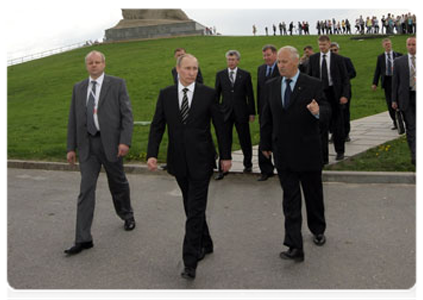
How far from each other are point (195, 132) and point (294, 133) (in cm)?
95

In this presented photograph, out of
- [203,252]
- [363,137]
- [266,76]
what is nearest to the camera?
[203,252]

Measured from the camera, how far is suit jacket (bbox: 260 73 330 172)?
4.69 metres

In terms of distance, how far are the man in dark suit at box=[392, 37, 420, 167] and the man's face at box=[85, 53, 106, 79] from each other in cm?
490

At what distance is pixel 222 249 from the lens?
5.05 meters

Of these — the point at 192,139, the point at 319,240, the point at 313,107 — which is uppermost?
the point at 313,107

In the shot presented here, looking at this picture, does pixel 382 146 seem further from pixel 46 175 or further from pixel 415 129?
pixel 46 175

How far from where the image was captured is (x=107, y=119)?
5359mm

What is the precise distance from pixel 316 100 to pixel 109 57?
128 feet

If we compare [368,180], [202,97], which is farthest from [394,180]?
[202,97]

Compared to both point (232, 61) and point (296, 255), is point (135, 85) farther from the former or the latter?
point (296, 255)

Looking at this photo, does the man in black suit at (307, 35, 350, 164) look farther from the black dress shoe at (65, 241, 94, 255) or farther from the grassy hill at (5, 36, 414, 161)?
the black dress shoe at (65, 241, 94, 255)

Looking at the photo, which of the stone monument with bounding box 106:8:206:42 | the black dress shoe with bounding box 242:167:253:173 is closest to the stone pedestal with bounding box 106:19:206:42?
the stone monument with bounding box 106:8:206:42

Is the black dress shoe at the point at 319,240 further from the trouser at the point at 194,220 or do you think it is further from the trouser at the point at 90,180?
the trouser at the point at 90,180

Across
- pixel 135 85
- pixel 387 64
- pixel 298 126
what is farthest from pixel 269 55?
pixel 135 85
